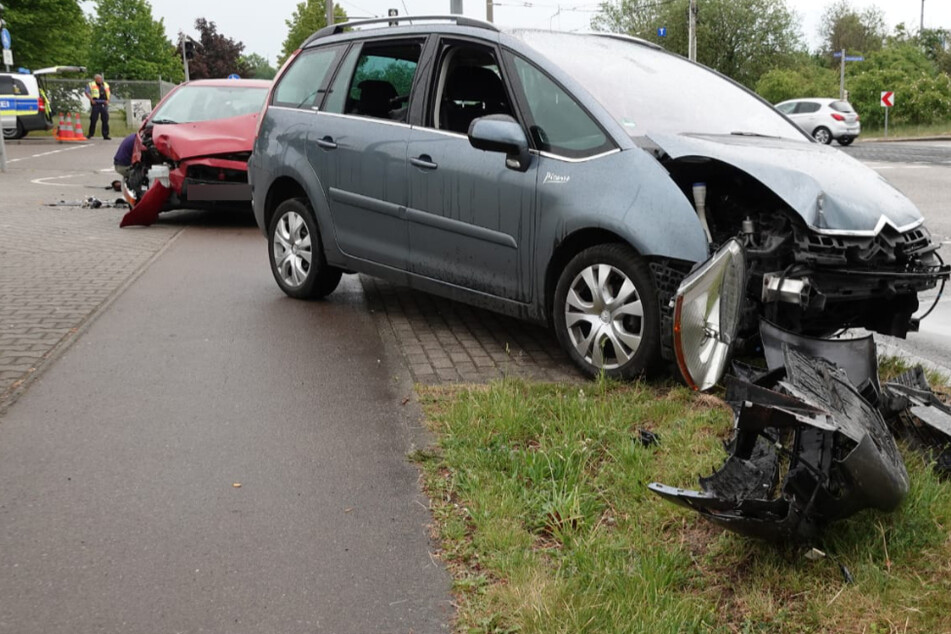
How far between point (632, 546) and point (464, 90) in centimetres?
380

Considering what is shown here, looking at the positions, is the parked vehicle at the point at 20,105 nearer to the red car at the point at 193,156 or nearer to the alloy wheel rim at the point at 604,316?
the red car at the point at 193,156

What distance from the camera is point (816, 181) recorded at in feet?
16.1

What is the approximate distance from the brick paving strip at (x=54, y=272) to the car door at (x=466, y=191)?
96.4 inches

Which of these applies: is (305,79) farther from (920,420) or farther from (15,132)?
(15,132)

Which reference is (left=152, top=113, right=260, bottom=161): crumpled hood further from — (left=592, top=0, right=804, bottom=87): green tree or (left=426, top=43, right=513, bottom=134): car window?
(left=592, top=0, right=804, bottom=87): green tree

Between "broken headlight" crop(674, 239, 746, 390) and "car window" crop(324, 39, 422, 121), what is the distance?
2773mm

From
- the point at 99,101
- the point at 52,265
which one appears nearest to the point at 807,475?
the point at 52,265

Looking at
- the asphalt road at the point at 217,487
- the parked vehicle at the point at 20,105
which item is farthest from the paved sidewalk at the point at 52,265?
the parked vehicle at the point at 20,105

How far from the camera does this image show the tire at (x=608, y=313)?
5.11 m

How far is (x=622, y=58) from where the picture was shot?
6285 mm

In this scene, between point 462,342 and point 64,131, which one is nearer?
point 462,342

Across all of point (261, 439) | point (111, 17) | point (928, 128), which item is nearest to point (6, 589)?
point (261, 439)

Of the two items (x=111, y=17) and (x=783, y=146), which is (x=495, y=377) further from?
(x=111, y=17)

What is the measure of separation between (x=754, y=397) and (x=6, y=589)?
2446 mm
